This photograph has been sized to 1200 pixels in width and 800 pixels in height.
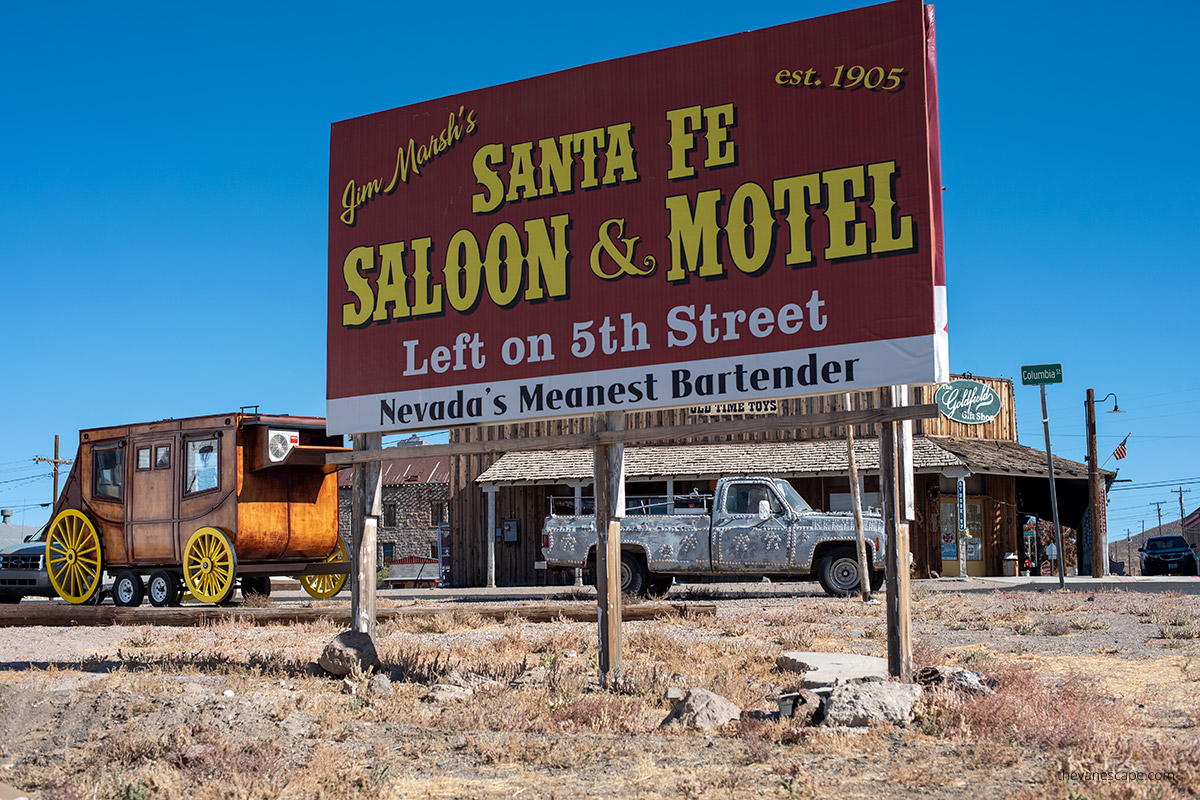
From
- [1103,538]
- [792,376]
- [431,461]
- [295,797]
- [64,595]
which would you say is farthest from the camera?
[431,461]

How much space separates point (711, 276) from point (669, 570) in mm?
10842

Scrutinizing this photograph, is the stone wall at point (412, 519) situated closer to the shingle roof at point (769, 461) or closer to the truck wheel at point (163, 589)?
the shingle roof at point (769, 461)

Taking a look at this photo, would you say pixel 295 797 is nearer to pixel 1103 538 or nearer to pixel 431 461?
pixel 1103 538

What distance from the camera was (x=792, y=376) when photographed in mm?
8727

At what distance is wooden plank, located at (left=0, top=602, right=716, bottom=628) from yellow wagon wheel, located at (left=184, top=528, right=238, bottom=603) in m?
1.03

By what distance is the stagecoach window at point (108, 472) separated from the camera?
1866 cm

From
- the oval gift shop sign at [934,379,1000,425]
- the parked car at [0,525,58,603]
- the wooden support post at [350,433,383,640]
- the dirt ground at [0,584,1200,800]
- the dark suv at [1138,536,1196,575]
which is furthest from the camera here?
the dark suv at [1138,536,1196,575]

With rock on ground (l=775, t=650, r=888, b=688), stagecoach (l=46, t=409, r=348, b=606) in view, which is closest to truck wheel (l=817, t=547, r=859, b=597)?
stagecoach (l=46, t=409, r=348, b=606)

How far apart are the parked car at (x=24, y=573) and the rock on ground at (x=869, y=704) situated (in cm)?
1718

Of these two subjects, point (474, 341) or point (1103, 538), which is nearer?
point (474, 341)

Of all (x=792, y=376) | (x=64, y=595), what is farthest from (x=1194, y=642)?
(x=64, y=595)

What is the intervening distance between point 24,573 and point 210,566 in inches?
217

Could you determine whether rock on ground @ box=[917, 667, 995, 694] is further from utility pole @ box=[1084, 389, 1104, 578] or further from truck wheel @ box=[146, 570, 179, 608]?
utility pole @ box=[1084, 389, 1104, 578]

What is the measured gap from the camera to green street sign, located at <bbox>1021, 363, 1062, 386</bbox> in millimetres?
23086
